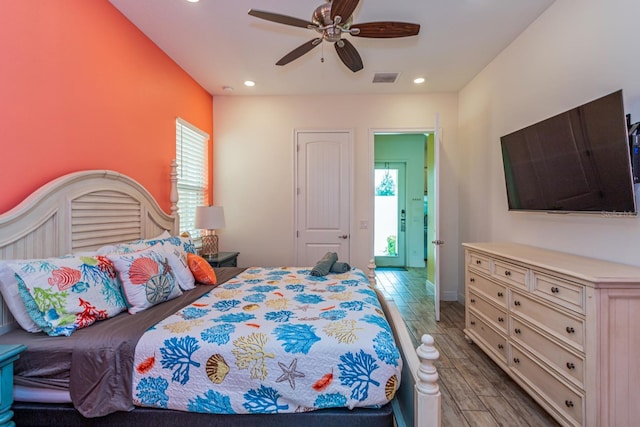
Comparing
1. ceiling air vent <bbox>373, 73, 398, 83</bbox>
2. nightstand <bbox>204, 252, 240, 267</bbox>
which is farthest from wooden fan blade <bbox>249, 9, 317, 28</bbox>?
nightstand <bbox>204, 252, 240, 267</bbox>

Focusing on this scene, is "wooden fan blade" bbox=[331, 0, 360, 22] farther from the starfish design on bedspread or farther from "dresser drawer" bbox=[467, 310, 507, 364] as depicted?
"dresser drawer" bbox=[467, 310, 507, 364]

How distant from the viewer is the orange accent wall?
1745 millimetres

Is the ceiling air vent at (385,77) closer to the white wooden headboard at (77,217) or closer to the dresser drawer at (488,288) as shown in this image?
the dresser drawer at (488,288)

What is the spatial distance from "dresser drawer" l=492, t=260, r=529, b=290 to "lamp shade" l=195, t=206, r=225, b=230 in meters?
2.89

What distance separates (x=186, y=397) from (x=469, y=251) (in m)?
2.68

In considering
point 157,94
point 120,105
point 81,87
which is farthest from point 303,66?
point 81,87

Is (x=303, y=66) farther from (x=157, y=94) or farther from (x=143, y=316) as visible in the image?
(x=143, y=316)

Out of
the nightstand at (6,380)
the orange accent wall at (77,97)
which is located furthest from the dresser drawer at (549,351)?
the orange accent wall at (77,97)

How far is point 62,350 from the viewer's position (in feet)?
4.75

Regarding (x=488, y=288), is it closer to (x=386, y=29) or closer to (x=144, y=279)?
(x=386, y=29)

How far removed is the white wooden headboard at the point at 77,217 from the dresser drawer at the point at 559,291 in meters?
3.03

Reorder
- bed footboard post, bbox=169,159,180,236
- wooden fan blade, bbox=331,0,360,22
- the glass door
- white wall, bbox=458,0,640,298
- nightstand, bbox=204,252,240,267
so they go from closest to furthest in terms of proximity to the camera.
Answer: wooden fan blade, bbox=331,0,360,22 < white wall, bbox=458,0,640,298 < bed footboard post, bbox=169,159,180,236 < nightstand, bbox=204,252,240,267 < the glass door

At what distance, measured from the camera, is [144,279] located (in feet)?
6.24

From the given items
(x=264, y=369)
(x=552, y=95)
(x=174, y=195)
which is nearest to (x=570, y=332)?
(x=264, y=369)
